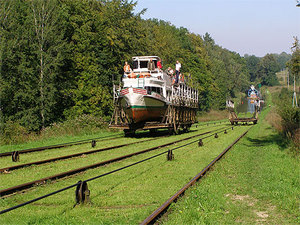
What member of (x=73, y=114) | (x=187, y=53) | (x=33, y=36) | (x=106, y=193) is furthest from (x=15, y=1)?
(x=187, y=53)

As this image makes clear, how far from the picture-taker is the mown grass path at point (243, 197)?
6574 mm

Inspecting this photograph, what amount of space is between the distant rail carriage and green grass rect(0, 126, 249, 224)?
37.8 ft

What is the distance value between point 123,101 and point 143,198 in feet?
59.4

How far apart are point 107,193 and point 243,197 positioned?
10.9ft

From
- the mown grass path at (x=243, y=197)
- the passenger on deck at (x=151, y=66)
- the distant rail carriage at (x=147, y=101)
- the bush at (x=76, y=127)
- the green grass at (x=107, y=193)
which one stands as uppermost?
the passenger on deck at (x=151, y=66)

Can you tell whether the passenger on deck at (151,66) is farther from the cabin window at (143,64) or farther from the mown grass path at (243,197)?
the mown grass path at (243,197)

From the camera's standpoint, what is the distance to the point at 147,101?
25.1m

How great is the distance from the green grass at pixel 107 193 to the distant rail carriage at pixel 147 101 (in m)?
11.5

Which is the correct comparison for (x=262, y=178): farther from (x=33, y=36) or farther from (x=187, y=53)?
(x=187, y=53)

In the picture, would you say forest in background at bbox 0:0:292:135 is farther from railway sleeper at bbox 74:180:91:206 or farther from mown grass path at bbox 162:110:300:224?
railway sleeper at bbox 74:180:91:206

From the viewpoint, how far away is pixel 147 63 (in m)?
28.9

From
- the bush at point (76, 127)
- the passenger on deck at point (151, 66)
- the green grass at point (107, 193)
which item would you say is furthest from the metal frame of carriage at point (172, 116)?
the green grass at point (107, 193)

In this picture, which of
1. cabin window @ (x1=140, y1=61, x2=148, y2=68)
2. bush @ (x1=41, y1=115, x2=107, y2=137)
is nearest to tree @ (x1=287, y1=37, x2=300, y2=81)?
cabin window @ (x1=140, y1=61, x2=148, y2=68)

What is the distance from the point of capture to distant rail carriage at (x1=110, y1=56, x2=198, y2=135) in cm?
2470
